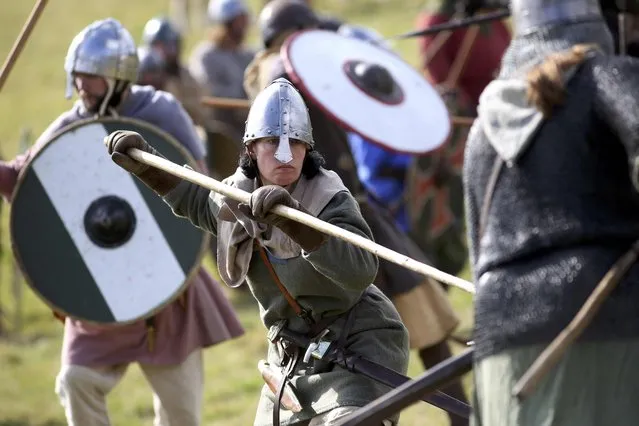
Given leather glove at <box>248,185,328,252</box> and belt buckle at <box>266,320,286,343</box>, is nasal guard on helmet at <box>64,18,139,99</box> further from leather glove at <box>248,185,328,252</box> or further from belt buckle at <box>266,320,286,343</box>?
leather glove at <box>248,185,328,252</box>

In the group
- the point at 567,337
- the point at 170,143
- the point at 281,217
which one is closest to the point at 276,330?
the point at 281,217

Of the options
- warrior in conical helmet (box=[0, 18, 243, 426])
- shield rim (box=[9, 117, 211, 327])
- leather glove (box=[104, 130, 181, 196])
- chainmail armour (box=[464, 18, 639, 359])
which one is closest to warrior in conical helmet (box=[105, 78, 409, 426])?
leather glove (box=[104, 130, 181, 196])

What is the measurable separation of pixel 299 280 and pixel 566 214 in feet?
3.69

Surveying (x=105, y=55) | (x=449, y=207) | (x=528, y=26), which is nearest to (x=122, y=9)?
(x=449, y=207)

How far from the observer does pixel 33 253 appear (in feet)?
19.8

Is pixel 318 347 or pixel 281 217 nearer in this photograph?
pixel 281 217

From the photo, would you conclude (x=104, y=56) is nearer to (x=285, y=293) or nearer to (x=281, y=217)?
(x=285, y=293)

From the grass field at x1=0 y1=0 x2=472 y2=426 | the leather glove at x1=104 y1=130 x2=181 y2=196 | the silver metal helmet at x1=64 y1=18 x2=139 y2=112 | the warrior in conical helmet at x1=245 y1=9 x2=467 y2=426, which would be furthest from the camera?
the grass field at x1=0 y1=0 x2=472 y2=426

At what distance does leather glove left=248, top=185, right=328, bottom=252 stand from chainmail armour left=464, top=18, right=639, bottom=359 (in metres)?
0.66

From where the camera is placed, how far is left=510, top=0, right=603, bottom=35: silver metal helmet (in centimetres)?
379

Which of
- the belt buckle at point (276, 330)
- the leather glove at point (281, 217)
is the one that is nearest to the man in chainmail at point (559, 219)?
the leather glove at point (281, 217)

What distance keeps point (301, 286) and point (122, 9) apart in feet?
83.0

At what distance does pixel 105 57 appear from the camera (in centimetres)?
598

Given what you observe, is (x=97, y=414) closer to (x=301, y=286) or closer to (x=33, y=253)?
(x=33, y=253)
